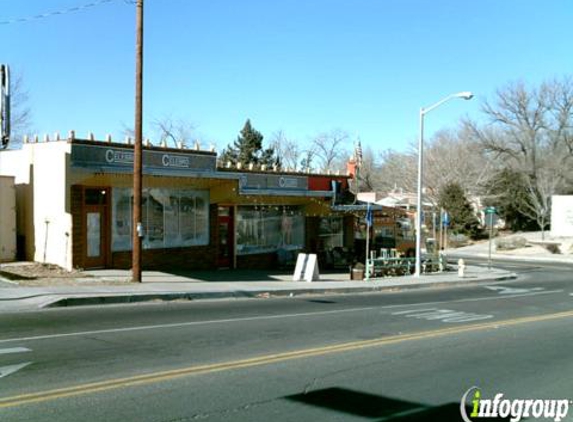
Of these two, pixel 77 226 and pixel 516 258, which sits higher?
pixel 77 226

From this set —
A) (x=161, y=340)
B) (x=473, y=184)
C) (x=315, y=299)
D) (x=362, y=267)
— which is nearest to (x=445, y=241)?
(x=473, y=184)

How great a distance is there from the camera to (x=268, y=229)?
29.4 metres

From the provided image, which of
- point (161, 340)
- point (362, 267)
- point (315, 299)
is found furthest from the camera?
point (362, 267)

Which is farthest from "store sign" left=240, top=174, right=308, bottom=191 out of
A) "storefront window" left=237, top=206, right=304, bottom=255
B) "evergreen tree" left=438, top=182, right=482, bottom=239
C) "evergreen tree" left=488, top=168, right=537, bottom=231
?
"evergreen tree" left=488, top=168, right=537, bottom=231

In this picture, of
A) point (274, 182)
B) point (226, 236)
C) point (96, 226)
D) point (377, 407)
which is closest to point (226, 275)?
point (226, 236)

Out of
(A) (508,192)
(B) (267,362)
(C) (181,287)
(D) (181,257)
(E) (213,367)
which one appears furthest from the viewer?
(A) (508,192)

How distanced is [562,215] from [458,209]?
931 cm

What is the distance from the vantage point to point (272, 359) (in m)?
9.11

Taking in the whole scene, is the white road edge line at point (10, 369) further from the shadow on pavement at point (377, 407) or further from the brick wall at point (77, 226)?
the brick wall at point (77, 226)

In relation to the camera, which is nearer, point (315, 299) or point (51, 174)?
point (315, 299)

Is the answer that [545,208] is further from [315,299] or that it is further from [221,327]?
[221,327]

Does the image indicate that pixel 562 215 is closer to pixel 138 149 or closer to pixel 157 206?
pixel 157 206

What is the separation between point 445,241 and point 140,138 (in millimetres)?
40299

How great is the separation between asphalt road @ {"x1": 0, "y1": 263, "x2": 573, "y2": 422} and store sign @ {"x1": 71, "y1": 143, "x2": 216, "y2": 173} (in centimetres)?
680
